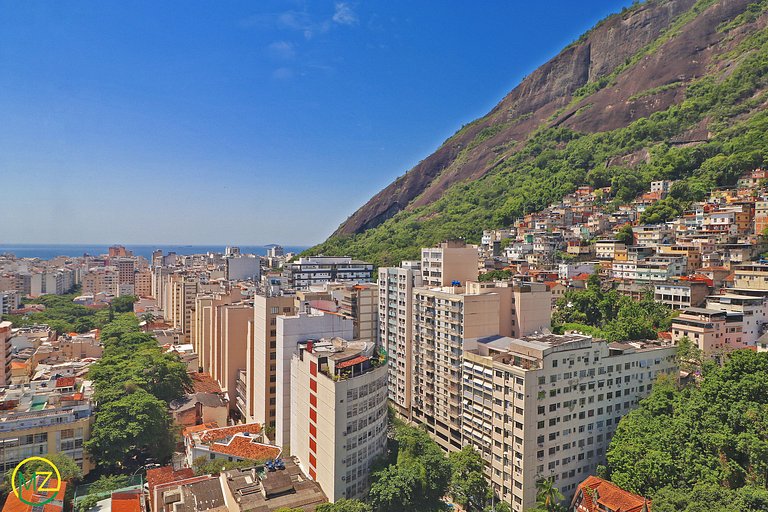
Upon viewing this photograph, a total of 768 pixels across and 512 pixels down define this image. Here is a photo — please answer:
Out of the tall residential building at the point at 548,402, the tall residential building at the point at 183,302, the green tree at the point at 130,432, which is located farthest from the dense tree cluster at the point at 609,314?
the tall residential building at the point at 183,302

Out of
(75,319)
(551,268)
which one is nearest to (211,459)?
(551,268)

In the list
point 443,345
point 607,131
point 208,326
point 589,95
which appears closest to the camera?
point 443,345

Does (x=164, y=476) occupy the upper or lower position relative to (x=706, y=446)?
lower

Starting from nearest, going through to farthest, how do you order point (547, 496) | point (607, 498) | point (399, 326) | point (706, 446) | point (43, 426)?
1. point (706, 446)
2. point (607, 498)
3. point (547, 496)
4. point (43, 426)
5. point (399, 326)

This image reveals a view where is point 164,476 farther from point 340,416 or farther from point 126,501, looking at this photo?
point 340,416

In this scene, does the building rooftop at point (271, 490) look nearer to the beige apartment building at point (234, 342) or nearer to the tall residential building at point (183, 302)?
the beige apartment building at point (234, 342)

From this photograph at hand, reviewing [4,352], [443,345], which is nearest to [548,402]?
[443,345]
